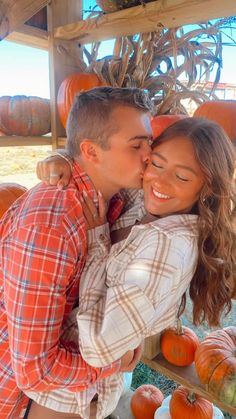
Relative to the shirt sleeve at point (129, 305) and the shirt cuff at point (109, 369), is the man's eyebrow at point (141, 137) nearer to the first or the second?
the shirt sleeve at point (129, 305)

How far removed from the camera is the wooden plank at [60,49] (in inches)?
53.4

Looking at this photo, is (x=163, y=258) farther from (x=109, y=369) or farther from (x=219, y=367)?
(x=219, y=367)

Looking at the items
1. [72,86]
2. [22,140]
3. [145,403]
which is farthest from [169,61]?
[145,403]

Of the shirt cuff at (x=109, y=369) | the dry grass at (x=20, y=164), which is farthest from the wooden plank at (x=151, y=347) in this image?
the dry grass at (x=20, y=164)

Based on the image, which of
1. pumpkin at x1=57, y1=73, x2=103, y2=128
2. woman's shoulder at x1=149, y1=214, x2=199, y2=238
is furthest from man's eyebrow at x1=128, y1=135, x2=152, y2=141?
pumpkin at x1=57, y1=73, x2=103, y2=128

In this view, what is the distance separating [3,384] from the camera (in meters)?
0.84

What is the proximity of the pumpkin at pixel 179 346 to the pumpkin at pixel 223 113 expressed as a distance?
2.55ft

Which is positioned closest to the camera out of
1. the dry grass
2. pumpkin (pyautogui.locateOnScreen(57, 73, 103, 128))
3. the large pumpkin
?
pumpkin (pyautogui.locateOnScreen(57, 73, 103, 128))

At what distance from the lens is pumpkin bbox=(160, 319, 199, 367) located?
117 centimetres

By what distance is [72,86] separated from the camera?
4.34 feet

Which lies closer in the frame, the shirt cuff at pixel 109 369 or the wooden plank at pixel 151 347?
the shirt cuff at pixel 109 369

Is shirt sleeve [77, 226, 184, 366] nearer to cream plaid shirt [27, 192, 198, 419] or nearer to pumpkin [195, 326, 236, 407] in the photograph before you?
cream plaid shirt [27, 192, 198, 419]

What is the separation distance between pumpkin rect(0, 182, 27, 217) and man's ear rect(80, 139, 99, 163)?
759mm

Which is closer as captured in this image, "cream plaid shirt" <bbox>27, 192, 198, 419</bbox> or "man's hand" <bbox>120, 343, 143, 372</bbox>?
"cream plaid shirt" <bbox>27, 192, 198, 419</bbox>
